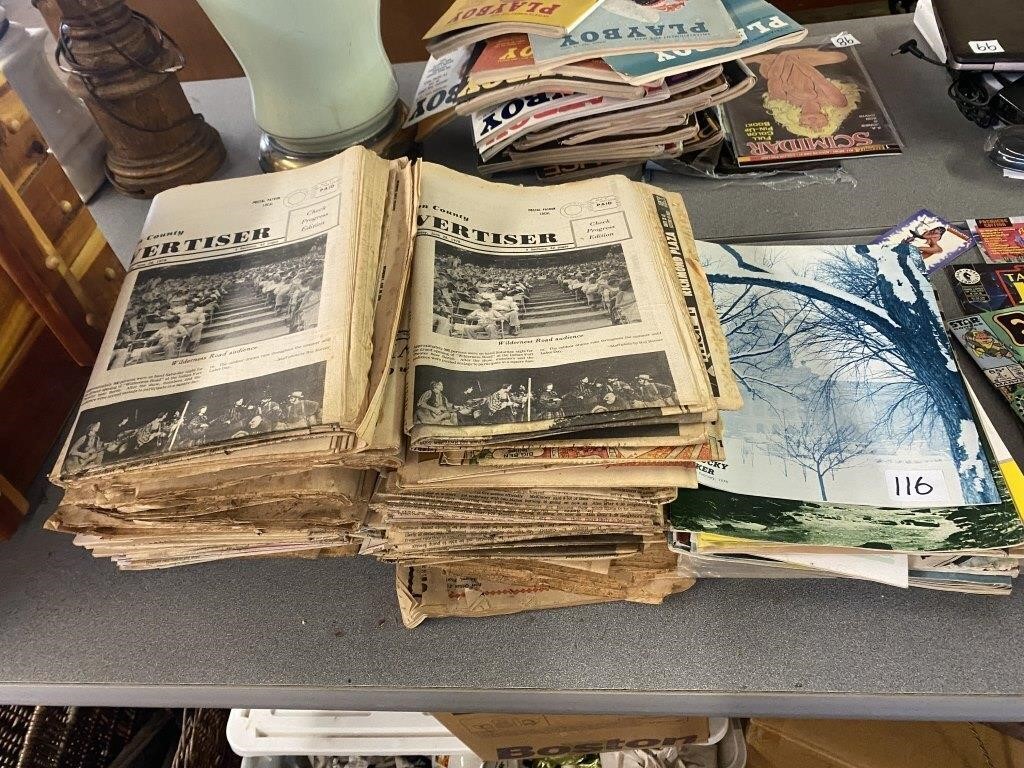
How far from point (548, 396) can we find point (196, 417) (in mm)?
242

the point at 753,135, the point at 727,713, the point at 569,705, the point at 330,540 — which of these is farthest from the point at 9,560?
the point at 753,135

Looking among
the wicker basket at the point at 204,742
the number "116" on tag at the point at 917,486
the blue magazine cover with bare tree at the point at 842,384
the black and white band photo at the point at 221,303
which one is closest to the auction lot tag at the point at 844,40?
the blue magazine cover with bare tree at the point at 842,384

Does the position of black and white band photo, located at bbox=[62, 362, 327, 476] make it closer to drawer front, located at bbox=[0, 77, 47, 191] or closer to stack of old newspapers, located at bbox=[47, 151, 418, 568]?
stack of old newspapers, located at bbox=[47, 151, 418, 568]

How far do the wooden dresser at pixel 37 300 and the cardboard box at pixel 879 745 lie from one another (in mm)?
900

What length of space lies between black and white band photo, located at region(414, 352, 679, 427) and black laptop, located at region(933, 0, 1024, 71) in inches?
26.0

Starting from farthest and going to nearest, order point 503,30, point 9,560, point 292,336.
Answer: point 503,30
point 9,560
point 292,336

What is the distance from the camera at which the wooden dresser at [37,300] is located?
64 cm

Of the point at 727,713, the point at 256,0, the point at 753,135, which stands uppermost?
the point at 256,0

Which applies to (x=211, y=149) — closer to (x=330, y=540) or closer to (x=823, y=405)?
(x=330, y=540)

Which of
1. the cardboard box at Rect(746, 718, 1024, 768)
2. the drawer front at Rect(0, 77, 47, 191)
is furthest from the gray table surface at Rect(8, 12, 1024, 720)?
the cardboard box at Rect(746, 718, 1024, 768)

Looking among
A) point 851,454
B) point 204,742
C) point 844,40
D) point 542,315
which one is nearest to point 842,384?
point 851,454

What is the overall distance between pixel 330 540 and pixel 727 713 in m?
0.34

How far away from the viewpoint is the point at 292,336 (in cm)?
53

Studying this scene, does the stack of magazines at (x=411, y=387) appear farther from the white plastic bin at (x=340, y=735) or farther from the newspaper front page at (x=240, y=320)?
the white plastic bin at (x=340, y=735)
